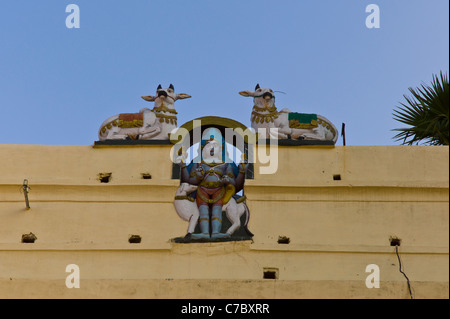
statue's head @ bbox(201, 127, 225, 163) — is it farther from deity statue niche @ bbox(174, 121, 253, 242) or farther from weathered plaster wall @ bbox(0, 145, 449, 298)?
weathered plaster wall @ bbox(0, 145, 449, 298)

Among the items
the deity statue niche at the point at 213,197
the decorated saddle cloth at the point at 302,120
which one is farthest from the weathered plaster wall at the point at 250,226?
the decorated saddle cloth at the point at 302,120

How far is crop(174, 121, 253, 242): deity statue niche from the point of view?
21016 mm

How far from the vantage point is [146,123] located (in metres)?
22.3

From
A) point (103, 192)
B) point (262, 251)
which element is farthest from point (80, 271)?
point (262, 251)

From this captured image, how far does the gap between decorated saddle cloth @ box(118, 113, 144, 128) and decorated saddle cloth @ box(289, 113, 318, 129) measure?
2831 millimetres

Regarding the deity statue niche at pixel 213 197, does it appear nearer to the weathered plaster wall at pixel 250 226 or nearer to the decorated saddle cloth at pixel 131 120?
the weathered plaster wall at pixel 250 226

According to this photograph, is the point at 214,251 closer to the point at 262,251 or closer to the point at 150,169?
the point at 262,251

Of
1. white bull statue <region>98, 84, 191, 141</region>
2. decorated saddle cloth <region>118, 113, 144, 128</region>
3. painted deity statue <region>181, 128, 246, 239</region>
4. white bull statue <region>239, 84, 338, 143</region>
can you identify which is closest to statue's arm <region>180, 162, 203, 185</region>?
painted deity statue <region>181, 128, 246, 239</region>

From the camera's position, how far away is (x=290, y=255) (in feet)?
67.9

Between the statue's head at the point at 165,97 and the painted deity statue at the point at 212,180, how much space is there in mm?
958

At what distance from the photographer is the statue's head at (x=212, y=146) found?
21.9 m

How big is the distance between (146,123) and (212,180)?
1846 millimetres

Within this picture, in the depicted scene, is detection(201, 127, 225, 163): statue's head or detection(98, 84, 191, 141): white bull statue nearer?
detection(201, 127, 225, 163): statue's head
